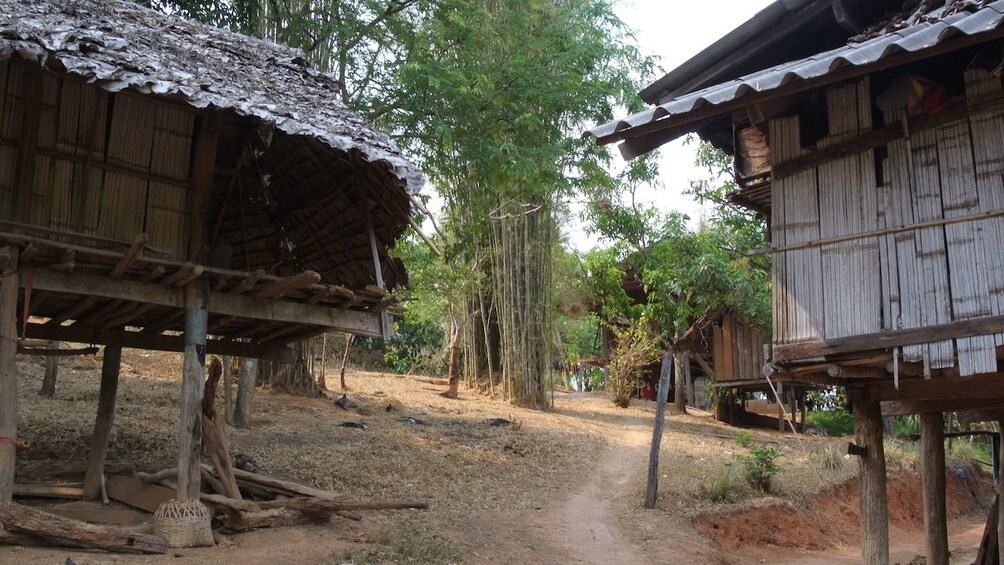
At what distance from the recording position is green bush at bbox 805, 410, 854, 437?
83.7 ft

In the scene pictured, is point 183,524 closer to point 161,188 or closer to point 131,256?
point 131,256

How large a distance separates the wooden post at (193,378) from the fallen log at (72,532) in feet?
2.31

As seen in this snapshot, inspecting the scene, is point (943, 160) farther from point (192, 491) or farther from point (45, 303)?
point (45, 303)

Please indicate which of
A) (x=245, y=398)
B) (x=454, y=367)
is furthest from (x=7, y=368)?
(x=454, y=367)

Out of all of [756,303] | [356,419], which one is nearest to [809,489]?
[756,303]

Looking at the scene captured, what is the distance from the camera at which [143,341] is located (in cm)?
1009

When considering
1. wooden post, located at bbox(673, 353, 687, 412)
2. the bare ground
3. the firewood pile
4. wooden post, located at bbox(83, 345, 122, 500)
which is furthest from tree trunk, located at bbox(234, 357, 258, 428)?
wooden post, located at bbox(673, 353, 687, 412)

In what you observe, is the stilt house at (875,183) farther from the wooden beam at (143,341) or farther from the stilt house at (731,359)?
the stilt house at (731,359)

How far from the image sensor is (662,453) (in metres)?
17.1

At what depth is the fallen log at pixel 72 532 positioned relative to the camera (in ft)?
23.0

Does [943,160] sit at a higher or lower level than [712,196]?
lower

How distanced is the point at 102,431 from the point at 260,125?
386cm

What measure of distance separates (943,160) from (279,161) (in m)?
7.58

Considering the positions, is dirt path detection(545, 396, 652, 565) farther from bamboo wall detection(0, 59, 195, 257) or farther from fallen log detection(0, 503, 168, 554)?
bamboo wall detection(0, 59, 195, 257)
